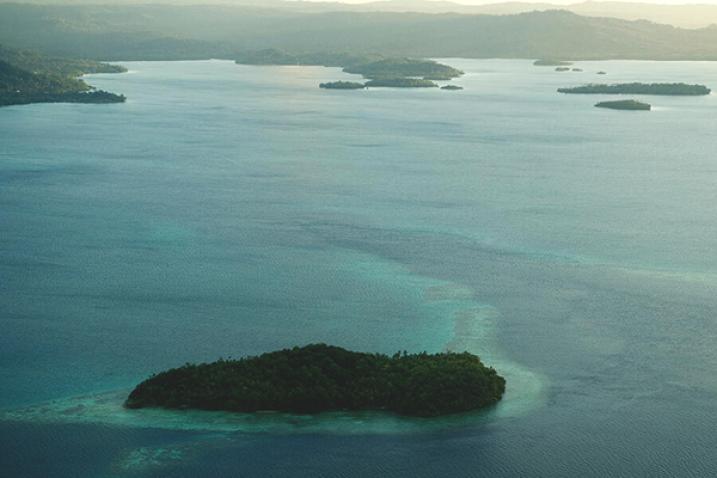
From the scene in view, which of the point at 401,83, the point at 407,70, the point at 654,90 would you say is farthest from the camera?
the point at 407,70

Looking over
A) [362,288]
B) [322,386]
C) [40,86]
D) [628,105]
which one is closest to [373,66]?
[40,86]

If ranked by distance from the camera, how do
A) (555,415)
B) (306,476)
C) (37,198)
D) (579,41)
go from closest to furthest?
(306,476) → (555,415) → (37,198) → (579,41)

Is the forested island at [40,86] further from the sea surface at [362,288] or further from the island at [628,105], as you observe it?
the island at [628,105]

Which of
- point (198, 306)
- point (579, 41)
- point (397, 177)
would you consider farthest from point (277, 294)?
point (579, 41)

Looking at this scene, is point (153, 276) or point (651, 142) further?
point (651, 142)

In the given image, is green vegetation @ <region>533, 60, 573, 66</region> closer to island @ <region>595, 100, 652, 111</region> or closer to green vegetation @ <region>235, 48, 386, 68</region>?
Answer: green vegetation @ <region>235, 48, 386, 68</region>

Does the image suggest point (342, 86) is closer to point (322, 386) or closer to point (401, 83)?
point (401, 83)

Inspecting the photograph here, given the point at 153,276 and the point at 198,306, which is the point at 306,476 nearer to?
the point at 198,306
